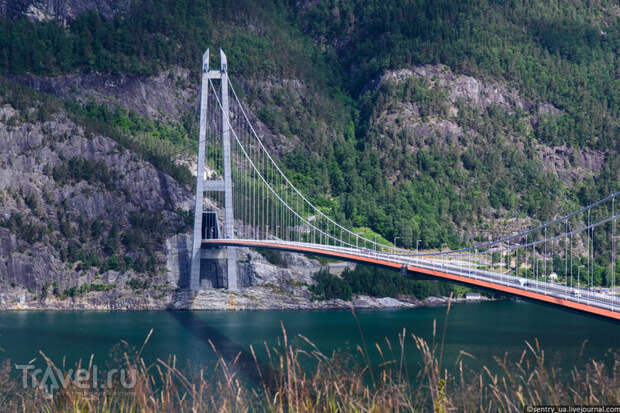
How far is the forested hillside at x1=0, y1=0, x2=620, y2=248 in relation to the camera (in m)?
77.8

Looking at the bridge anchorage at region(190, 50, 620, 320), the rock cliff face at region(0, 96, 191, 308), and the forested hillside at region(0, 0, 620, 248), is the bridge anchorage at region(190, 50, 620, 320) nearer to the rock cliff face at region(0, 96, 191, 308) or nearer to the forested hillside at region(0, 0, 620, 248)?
the rock cliff face at region(0, 96, 191, 308)

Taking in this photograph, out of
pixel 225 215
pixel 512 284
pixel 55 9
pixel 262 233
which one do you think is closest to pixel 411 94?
pixel 262 233

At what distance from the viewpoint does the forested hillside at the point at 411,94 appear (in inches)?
3063

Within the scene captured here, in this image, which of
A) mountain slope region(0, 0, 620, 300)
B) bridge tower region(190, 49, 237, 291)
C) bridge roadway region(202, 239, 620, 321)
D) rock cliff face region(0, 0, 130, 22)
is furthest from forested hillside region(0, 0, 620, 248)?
bridge roadway region(202, 239, 620, 321)

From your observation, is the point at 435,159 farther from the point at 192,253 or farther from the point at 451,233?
the point at 192,253

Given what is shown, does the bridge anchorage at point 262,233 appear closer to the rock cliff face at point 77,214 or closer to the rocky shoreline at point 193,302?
the rocky shoreline at point 193,302

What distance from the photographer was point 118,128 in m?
71.8

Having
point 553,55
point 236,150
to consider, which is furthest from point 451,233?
point 553,55

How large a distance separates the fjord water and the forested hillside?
1856 cm

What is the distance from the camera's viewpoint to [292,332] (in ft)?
135

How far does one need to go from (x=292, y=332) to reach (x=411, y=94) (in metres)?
52.4

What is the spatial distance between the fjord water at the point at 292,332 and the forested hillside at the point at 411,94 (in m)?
18.6

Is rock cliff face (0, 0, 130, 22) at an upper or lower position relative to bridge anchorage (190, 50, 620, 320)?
upper

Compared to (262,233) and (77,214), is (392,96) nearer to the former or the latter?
(262,233)
